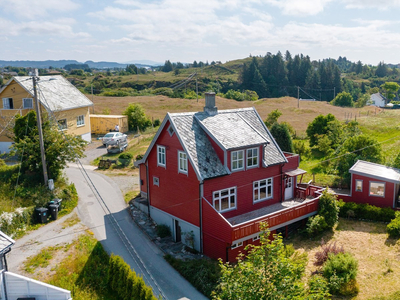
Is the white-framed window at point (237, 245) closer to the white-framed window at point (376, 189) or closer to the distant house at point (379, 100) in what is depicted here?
the white-framed window at point (376, 189)

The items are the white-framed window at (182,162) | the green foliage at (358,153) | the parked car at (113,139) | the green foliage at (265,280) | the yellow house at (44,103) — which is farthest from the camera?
the parked car at (113,139)

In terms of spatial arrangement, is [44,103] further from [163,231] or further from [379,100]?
[379,100]

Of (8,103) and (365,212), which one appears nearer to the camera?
(365,212)

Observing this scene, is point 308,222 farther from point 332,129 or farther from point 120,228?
point 332,129

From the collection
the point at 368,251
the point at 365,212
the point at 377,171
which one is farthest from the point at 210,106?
the point at 377,171

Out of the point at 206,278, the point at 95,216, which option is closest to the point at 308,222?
the point at 206,278

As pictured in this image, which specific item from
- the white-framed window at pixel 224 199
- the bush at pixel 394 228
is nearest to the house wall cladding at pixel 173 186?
the white-framed window at pixel 224 199

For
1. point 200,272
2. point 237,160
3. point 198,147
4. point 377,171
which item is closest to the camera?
point 200,272
